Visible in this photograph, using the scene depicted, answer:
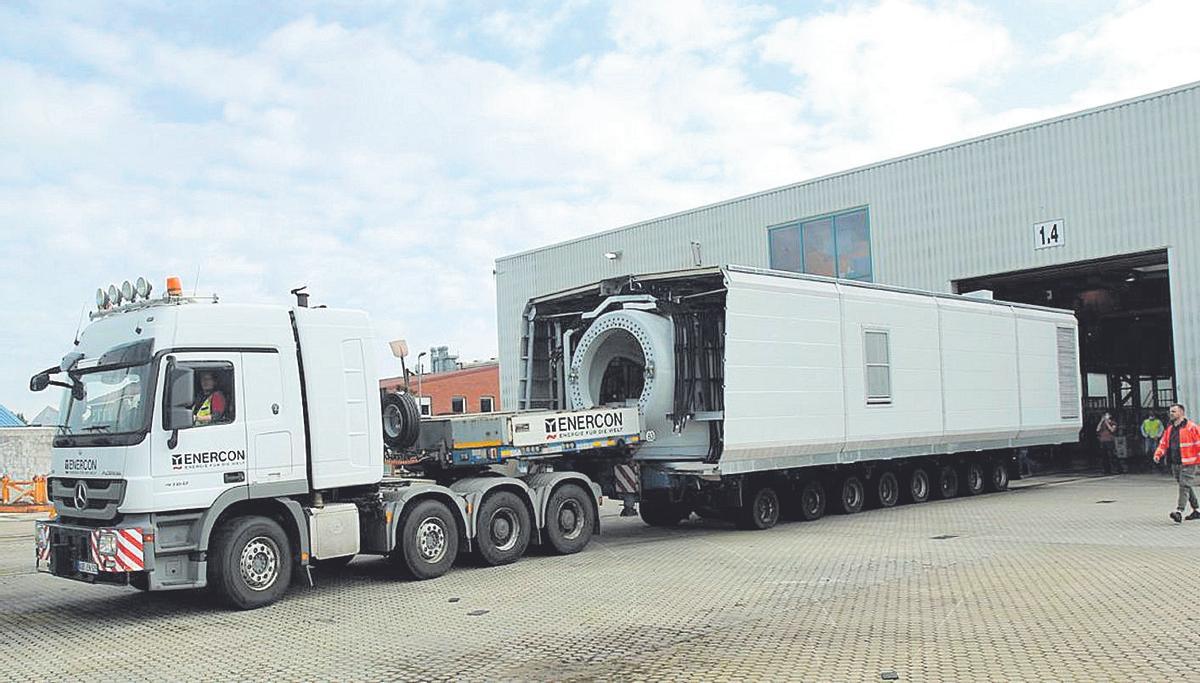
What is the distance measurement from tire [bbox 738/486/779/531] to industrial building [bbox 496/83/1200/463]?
3619 millimetres

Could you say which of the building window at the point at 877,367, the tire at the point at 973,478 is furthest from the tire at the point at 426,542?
the tire at the point at 973,478

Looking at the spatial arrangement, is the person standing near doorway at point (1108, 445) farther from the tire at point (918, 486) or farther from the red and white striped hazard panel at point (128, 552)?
the red and white striped hazard panel at point (128, 552)

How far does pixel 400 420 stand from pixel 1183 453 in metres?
10.5

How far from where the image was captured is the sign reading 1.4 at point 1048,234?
24.5 m

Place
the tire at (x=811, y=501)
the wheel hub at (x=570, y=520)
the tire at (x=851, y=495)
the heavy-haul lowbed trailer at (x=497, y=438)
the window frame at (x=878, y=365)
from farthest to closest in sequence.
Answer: the tire at (x=851, y=495)
the window frame at (x=878, y=365)
the tire at (x=811, y=501)
the wheel hub at (x=570, y=520)
the heavy-haul lowbed trailer at (x=497, y=438)

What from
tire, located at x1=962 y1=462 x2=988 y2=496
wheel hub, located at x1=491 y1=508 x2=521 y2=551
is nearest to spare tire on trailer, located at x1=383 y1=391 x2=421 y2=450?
wheel hub, located at x1=491 y1=508 x2=521 y2=551

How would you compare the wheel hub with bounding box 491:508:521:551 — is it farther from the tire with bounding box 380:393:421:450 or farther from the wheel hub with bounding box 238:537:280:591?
the wheel hub with bounding box 238:537:280:591

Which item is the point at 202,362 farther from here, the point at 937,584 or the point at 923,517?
the point at 923,517

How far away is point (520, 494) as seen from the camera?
42.3 feet

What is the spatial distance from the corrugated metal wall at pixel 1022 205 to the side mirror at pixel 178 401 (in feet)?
53.4

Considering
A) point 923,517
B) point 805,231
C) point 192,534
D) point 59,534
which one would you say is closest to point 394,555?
point 192,534

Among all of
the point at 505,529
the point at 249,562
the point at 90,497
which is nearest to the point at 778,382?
the point at 505,529

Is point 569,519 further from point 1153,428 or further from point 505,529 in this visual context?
point 1153,428

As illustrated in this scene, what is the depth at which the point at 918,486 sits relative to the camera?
18.9 metres
